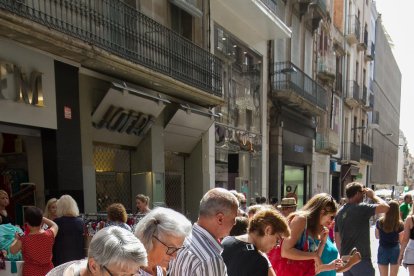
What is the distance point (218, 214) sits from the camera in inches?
99.6

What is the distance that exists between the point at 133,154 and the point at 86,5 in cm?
→ 389

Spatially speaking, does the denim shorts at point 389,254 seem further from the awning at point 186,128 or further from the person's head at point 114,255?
the awning at point 186,128

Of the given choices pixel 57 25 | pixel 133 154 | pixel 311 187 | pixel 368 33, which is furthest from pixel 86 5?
pixel 368 33

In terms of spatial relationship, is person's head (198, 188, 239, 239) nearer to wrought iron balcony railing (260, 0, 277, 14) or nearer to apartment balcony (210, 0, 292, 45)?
apartment balcony (210, 0, 292, 45)

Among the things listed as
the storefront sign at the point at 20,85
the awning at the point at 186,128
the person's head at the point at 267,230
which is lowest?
the person's head at the point at 267,230

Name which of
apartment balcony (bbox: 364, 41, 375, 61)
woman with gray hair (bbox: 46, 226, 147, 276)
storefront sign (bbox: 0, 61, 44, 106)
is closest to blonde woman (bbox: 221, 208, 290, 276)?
woman with gray hair (bbox: 46, 226, 147, 276)

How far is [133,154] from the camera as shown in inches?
391

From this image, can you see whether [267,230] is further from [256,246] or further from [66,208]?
[66,208]

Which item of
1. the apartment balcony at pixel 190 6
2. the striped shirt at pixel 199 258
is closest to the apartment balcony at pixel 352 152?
the apartment balcony at pixel 190 6

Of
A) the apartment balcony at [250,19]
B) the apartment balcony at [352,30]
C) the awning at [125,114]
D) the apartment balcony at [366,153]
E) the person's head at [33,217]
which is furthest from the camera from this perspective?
the apartment balcony at [366,153]

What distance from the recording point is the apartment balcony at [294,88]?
15.4 meters

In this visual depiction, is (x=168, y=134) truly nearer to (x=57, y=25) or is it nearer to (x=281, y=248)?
(x=57, y=25)

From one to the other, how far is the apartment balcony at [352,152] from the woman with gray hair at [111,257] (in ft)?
87.2

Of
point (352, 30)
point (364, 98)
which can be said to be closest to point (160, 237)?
point (352, 30)
